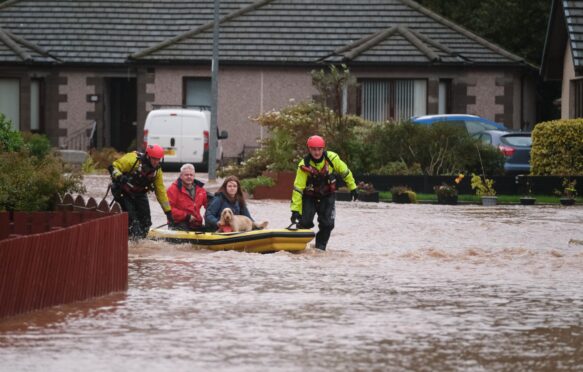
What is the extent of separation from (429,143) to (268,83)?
1461cm

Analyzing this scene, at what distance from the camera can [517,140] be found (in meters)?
37.0

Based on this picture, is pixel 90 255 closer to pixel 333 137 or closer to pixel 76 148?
pixel 333 137

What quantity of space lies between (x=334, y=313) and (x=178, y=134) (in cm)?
2991

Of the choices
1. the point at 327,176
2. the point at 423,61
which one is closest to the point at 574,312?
the point at 327,176

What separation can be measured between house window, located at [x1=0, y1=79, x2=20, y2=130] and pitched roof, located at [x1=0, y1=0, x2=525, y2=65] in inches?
47.8

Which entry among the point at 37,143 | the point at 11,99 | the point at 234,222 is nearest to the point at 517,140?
the point at 37,143

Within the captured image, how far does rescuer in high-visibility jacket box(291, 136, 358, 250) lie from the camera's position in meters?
21.7

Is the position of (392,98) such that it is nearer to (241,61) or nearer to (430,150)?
(241,61)

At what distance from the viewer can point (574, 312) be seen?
15594 millimetres

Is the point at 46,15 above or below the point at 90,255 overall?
above

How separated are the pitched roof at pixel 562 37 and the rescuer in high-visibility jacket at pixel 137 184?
59.1 feet

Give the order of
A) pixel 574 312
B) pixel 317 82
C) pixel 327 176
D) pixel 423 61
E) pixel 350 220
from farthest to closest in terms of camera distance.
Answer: pixel 423 61, pixel 317 82, pixel 350 220, pixel 327 176, pixel 574 312

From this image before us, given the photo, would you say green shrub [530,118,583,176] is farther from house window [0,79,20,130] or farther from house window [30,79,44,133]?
house window [0,79,20,130]

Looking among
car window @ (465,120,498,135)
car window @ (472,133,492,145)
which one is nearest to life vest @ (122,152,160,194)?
car window @ (472,133,492,145)
